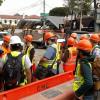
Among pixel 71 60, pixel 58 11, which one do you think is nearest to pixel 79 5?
pixel 58 11

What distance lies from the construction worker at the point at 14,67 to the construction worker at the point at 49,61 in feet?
4.25

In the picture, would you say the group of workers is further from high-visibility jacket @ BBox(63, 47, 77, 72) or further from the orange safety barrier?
high-visibility jacket @ BBox(63, 47, 77, 72)

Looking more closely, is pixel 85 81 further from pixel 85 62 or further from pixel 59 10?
pixel 59 10

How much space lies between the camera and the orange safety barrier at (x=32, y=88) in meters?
5.89

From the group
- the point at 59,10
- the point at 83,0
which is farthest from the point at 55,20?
the point at 59,10

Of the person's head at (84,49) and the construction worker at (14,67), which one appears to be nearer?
the person's head at (84,49)

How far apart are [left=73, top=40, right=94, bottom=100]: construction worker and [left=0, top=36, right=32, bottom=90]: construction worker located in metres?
1.19

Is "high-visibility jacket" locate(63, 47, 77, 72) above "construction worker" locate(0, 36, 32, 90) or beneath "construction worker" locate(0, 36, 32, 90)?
beneath

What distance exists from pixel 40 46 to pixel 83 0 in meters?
22.9

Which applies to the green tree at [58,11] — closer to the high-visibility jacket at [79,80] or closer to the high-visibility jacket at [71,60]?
the high-visibility jacket at [71,60]

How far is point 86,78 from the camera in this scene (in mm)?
5105

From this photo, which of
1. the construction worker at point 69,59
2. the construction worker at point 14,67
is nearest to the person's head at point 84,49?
the construction worker at point 14,67

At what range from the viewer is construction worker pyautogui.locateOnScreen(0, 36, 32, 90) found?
6.13 metres

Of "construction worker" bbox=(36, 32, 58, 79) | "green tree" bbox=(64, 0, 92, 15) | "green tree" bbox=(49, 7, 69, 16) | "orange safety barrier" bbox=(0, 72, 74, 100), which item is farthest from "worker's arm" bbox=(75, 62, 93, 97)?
"green tree" bbox=(49, 7, 69, 16)
